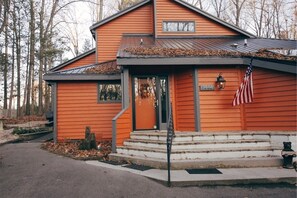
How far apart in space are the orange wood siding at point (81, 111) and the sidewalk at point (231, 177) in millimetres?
5360

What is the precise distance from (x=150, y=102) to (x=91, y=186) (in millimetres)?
4830

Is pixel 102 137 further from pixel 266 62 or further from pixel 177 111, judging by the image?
pixel 266 62

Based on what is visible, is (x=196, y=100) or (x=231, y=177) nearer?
(x=231, y=177)

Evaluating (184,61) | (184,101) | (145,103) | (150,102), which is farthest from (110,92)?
(184,61)

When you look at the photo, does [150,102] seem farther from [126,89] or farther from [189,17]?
[189,17]

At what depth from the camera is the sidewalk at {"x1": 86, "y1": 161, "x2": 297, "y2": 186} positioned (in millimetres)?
4582

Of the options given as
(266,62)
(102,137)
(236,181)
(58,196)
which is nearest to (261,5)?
(266,62)

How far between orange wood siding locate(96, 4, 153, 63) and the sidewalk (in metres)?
9.04

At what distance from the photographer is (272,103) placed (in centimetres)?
707

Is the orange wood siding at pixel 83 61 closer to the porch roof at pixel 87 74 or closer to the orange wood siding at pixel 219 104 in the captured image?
the porch roof at pixel 87 74

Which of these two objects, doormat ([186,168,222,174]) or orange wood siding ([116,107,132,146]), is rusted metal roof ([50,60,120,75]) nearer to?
orange wood siding ([116,107,132,146])

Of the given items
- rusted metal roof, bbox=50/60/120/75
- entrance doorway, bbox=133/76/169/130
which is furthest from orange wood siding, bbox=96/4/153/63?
entrance doorway, bbox=133/76/169/130

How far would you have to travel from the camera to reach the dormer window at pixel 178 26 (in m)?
12.5

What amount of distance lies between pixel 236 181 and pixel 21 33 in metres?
24.2
